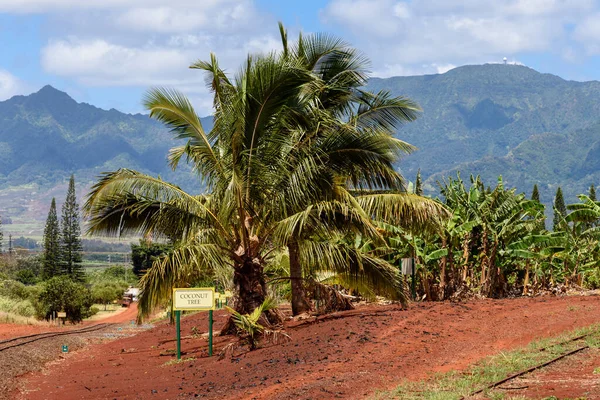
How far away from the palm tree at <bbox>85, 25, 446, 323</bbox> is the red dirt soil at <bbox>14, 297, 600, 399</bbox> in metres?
1.46

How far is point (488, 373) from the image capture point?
451 inches

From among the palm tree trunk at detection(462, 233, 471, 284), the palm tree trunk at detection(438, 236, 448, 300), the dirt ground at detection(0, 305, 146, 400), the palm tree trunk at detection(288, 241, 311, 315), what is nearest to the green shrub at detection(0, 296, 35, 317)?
the dirt ground at detection(0, 305, 146, 400)

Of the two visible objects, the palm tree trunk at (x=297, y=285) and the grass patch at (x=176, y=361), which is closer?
the grass patch at (x=176, y=361)

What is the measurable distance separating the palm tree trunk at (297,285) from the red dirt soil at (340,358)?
111cm

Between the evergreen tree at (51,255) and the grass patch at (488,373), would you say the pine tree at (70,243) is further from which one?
the grass patch at (488,373)

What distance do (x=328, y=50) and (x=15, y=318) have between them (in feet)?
60.7

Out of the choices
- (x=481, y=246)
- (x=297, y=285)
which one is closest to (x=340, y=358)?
(x=297, y=285)

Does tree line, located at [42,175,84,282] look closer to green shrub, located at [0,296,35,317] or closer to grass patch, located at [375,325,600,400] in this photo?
green shrub, located at [0,296,35,317]

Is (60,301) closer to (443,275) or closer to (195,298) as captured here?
(443,275)

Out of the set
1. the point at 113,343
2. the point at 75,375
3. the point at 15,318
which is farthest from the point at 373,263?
the point at 15,318

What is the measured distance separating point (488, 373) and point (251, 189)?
22.6 feet

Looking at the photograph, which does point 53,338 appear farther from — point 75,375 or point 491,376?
point 491,376

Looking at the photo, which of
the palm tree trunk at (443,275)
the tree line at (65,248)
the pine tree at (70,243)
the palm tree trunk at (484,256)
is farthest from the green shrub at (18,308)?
the pine tree at (70,243)

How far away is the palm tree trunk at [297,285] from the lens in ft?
61.1
